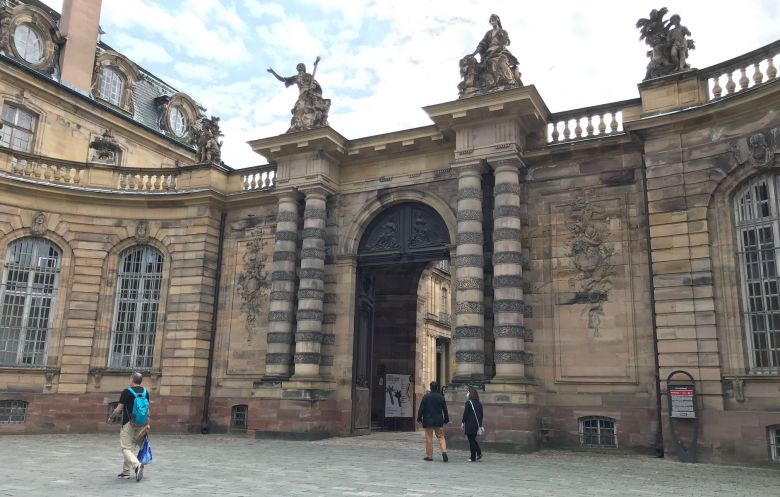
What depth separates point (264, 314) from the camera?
21312mm

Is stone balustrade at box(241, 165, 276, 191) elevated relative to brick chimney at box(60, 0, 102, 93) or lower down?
lower down

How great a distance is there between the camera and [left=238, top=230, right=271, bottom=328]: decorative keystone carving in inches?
846

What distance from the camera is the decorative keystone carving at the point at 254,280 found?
21.5 metres

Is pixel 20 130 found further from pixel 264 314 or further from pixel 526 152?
pixel 526 152

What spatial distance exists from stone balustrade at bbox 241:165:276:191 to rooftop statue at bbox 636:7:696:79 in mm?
12106

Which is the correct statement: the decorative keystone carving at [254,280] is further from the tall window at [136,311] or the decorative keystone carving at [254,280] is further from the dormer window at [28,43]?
the dormer window at [28,43]

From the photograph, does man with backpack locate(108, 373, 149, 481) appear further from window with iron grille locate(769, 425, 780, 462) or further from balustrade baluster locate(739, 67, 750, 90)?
balustrade baluster locate(739, 67, 750, 90)

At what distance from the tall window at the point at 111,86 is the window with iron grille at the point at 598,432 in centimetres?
2434

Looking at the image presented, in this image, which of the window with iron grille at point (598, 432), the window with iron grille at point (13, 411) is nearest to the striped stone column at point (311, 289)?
the window with iron grille at point (598, 432)

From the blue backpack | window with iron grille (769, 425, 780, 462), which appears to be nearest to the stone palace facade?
window with iron grille (769, 425, 780, 462)

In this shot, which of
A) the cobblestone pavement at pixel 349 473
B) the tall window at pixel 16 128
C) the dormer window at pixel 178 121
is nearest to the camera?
the cobblestone pavement at pixel 349 473

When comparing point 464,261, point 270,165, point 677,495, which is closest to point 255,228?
point 270,165

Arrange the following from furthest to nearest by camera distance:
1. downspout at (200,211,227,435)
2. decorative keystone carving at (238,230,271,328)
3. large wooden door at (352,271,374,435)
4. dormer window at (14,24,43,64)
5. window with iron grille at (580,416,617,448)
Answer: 1. dormer window at (14,24,43,64)
2. decorative keystone carving at (238,230,271,328)
3. downspout at (200,211,227,435)
4. large wooden door at (352,271,374,435)
5. window with iron grille at (580,416,617,448)

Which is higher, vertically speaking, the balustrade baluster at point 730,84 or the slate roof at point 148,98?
the slate roof at point 148,98
